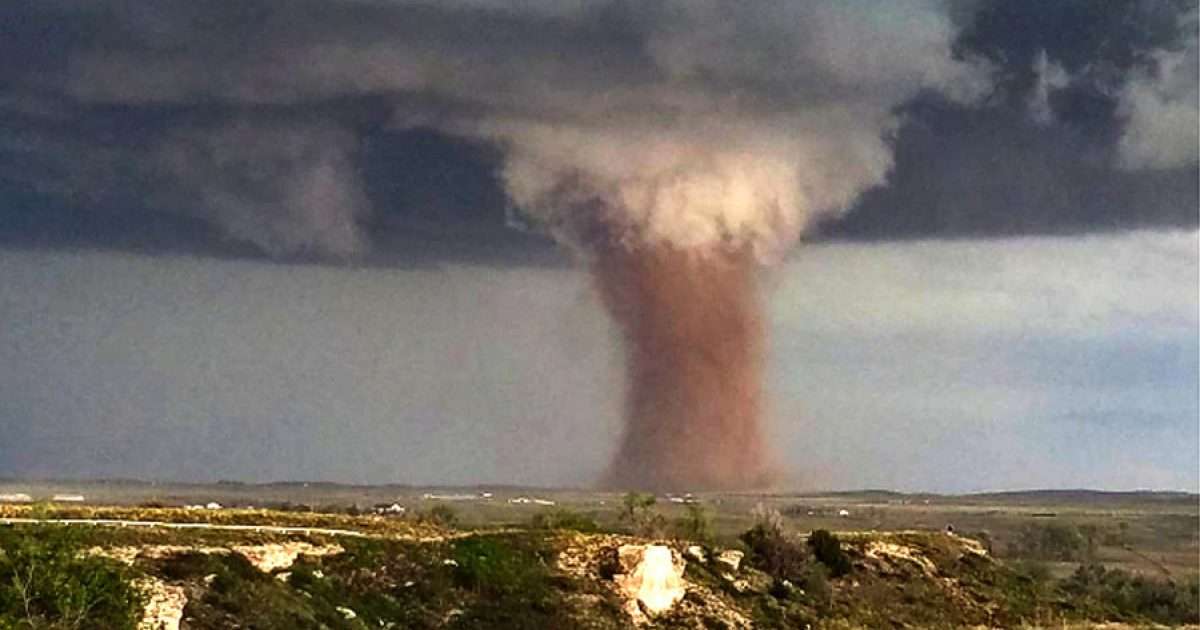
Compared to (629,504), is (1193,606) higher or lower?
lower

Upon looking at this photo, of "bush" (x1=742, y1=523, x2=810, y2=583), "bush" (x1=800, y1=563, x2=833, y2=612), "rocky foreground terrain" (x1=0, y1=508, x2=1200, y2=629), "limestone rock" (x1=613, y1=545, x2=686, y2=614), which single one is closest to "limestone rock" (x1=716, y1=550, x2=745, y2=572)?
"rocky foreground terrain" (x1=0, y1=508, x2=1200, y2=629)

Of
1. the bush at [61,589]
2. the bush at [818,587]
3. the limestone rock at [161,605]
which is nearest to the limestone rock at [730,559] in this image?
the bush at [818,587]

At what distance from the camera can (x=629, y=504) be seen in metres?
151

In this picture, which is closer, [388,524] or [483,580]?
[483,580]

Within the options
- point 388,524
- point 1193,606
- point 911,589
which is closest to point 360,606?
point 388,524

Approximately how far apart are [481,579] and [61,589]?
115 feet

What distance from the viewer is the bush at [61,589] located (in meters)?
51.6

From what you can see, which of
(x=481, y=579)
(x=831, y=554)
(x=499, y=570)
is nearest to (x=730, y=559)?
(x=831, y=554)

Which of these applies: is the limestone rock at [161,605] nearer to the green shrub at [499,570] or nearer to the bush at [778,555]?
the green shrub at [499,570]

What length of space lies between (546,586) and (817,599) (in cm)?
2886

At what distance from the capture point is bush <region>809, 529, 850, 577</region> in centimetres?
11975

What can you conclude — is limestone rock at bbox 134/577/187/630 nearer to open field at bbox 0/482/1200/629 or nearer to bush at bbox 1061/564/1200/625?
open field at bbox 0/482/1200/629

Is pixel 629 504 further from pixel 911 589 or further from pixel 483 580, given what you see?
pixel 483 580

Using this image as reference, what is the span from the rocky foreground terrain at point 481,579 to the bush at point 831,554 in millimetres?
176
